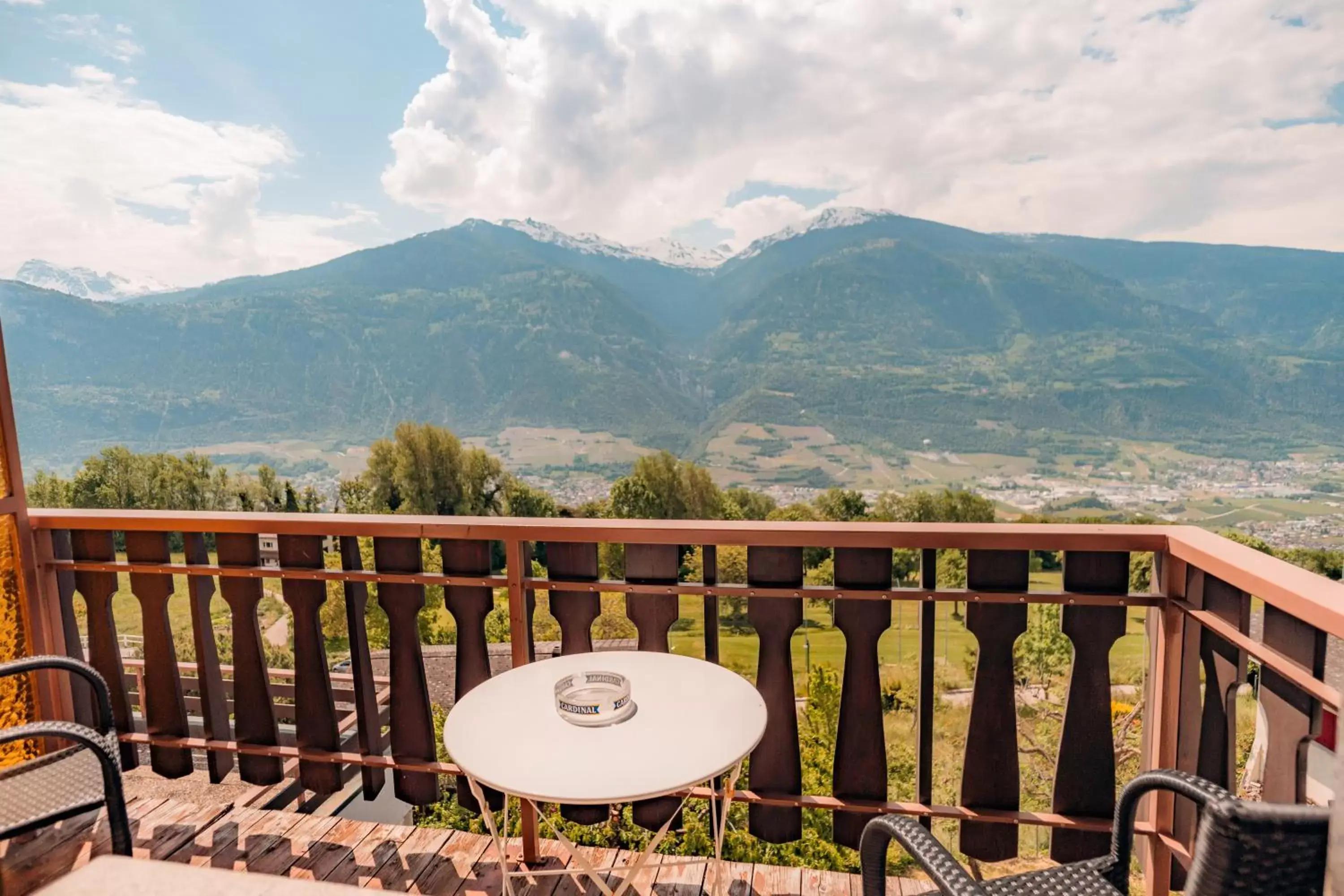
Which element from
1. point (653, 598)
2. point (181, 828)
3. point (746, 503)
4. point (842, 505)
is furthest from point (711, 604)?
point (746, 503)

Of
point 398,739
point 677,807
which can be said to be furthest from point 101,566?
point 677,807

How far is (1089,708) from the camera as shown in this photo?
1.63 meters

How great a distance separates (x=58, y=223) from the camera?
50062 mm

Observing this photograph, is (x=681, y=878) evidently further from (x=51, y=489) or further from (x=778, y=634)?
(x=51, y=489)

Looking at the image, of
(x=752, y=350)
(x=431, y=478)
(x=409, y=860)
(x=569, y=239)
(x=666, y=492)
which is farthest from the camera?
(x=569, y=239)

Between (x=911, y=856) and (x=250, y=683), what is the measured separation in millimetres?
1814

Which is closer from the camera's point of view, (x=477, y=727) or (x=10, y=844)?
(x=477, y=727)

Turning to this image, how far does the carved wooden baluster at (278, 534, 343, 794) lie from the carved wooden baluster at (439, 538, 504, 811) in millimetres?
347

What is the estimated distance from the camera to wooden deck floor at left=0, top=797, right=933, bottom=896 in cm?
172

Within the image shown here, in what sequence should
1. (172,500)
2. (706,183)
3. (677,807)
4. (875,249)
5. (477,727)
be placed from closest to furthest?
1. (477,727)
2. (677,807)
3. (172,500)
4. (706,183)
5. (875,249)

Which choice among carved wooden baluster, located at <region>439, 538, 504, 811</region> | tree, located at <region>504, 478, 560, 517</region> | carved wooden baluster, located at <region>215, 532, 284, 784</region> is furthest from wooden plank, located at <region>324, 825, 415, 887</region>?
tree, located at <region>504, 478, 560, 517</region>

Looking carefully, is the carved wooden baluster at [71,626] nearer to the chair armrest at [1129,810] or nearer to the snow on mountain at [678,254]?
the chair armrest at [1129,810]

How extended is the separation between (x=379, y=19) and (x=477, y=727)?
4781cm

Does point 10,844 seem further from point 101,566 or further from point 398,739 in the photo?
point 398,739
